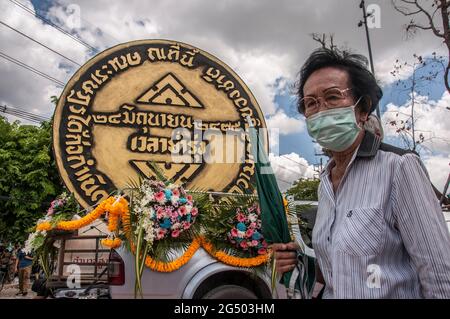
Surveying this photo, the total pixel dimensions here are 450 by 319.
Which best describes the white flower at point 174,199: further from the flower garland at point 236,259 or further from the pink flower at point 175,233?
the flower garland at point 236,259

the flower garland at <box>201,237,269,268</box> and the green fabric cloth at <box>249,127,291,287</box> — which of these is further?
Result: the flower garland at <box>201,237,269,268</box>

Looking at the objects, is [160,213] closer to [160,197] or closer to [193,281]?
[160,197]

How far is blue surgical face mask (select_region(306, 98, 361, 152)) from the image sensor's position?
1.64 meters

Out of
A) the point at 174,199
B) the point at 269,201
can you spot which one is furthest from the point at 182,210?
the point at 269,201

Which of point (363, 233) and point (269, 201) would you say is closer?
point (363, 233)

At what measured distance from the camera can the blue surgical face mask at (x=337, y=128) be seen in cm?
164

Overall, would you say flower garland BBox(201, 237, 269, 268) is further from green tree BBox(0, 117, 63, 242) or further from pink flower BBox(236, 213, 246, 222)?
green tree BBox(0, 117, 63, 242)

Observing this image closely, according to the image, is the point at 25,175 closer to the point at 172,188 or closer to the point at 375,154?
the point at 172,188

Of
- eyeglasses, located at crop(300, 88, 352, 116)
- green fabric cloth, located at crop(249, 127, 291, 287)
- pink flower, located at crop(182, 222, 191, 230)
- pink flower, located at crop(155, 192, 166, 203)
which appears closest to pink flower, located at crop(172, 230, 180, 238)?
pink flower, located at crop(182, 222, 191, 230)

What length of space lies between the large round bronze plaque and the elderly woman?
422cm

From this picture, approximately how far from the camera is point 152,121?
640cm

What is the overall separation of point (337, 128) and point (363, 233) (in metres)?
0.49

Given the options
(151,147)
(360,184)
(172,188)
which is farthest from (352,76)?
(151,147)

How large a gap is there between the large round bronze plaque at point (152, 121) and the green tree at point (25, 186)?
9873 mm
